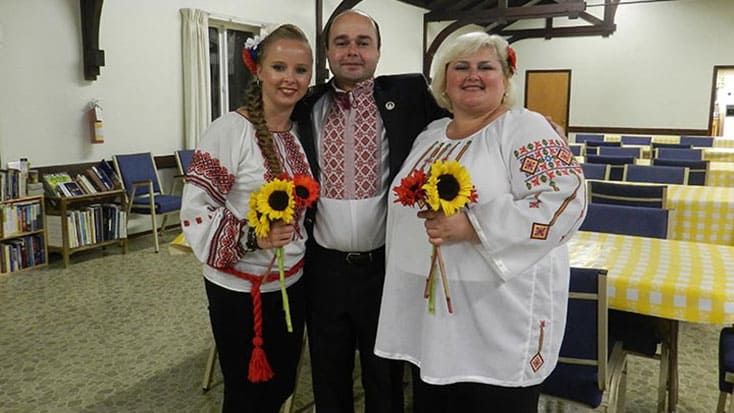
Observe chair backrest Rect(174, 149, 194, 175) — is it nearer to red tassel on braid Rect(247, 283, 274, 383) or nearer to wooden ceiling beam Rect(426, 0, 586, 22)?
red tassel on braid Rect(247, 283, 274, 383)

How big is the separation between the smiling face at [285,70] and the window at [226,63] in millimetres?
5451

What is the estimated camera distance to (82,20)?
546cm

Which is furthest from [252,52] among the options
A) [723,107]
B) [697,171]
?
[723,107]

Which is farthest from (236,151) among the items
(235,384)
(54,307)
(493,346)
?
(54,307)

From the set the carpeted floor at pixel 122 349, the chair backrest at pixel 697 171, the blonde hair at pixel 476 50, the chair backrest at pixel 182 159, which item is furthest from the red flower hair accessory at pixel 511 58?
the chair backrest at pixel 182 159

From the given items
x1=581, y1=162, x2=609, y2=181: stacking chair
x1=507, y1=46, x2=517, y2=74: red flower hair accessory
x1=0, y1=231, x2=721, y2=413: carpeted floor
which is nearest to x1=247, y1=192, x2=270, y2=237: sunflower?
x1=507, y1=46, x2=517, y2=74: red flower hair accessory

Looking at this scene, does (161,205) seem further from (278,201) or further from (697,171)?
(697,171)

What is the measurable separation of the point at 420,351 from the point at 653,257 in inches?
50.3

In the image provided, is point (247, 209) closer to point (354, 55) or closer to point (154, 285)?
point (354, 55)

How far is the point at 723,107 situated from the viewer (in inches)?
504

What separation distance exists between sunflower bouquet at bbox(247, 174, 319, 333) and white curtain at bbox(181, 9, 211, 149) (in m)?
5.44

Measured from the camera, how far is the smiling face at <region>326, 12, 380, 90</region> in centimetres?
175

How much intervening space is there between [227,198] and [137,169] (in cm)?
461

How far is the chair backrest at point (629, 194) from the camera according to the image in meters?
3.56
